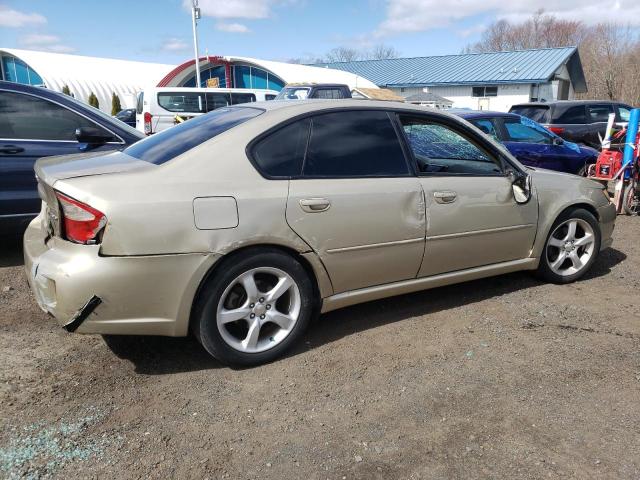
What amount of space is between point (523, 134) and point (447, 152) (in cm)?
506

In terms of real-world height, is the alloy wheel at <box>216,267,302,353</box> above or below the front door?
below

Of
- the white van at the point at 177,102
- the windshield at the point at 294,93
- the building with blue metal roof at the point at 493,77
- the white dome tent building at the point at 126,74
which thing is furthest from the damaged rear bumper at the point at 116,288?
the white dome tent building at the point at 126,74

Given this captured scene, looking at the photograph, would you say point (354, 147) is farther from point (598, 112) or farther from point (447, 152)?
point (598, 112)

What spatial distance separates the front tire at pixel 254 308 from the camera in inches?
117

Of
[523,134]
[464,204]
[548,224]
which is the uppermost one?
[523,134]

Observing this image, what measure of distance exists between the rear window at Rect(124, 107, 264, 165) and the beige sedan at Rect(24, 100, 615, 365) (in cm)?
2

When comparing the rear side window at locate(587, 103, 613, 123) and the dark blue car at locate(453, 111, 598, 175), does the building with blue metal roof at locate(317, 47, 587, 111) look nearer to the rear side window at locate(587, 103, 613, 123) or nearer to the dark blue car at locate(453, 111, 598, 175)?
the rear side window at locate(587, 103, 613, 123)

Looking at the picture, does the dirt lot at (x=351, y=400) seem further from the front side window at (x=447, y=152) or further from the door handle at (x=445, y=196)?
the front side window at (x=447, y=152)

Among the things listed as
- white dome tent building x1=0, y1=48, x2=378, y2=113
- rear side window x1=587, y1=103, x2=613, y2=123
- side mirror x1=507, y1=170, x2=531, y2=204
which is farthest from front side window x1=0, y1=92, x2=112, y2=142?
white dome tent building x1=0, y1=48, x2=378, y2=113

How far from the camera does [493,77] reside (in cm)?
3303

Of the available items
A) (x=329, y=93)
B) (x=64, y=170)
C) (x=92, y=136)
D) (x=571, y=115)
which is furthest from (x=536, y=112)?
(x=64, y=170)

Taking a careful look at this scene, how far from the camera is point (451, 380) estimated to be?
3.10 metres

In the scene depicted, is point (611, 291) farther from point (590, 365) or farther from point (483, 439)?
point (483, 439)

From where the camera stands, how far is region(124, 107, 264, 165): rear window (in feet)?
10.5
